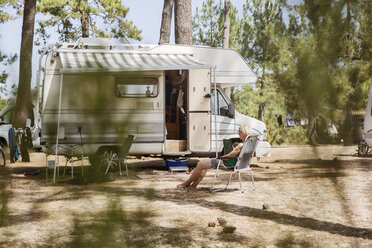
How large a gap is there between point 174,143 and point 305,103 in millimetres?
8665

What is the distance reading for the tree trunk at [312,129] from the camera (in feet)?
2.13

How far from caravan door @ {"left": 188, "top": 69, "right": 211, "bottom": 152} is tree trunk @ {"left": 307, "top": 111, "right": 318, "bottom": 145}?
8358mm

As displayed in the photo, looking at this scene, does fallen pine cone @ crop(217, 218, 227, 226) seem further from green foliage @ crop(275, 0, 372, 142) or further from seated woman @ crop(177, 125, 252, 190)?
green foliage @ crop(275, 0, 372, 142)

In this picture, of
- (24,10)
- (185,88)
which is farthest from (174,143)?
(24,10)

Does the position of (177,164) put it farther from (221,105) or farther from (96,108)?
(96,108)

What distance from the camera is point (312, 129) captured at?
2.17 feet

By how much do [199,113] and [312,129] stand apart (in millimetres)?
8499

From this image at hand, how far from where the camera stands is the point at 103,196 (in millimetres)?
698

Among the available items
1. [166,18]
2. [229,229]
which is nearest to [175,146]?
[229,229]

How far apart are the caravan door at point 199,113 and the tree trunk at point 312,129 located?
836 centimetres

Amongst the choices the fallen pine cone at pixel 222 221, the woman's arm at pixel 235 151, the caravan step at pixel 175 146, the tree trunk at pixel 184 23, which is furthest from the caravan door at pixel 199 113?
the fallen pine cone at pixel 222 221

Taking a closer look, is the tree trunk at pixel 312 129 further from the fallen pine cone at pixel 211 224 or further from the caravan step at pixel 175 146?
the caravan step at pixel 175 146

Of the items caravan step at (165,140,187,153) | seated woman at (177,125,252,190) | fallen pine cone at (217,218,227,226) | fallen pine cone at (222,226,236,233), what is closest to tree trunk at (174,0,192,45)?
caravan step at (165,140,187,153)

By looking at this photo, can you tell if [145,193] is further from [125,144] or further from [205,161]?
[205,161]
